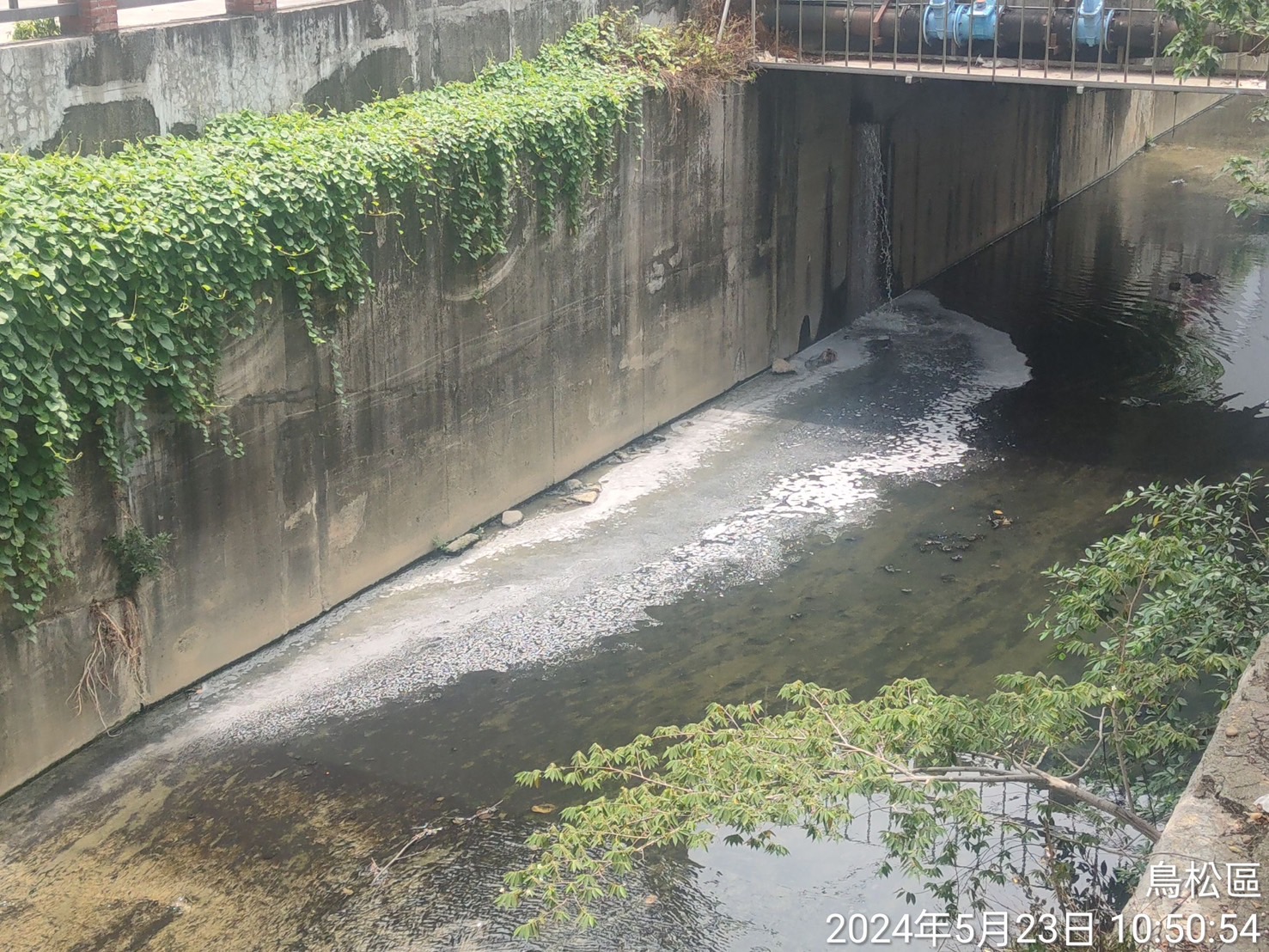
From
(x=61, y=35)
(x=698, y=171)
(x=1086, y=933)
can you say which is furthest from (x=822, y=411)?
(x=1086, y=933)

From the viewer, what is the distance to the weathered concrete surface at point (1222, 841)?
5.41m

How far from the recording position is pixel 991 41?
15.8m

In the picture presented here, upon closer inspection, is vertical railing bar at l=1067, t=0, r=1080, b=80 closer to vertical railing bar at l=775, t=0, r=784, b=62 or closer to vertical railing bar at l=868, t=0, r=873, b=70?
vertical railing bar at l=868, t=0, r=873, b=70

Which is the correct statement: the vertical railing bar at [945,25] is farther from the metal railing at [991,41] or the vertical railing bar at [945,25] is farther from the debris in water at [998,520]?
the debris in water at [998,520]

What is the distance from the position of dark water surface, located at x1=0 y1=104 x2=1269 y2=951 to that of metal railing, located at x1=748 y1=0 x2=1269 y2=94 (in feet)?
12.9

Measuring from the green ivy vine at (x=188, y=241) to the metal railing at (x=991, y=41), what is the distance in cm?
457

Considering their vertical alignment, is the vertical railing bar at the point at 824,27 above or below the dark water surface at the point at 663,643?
above

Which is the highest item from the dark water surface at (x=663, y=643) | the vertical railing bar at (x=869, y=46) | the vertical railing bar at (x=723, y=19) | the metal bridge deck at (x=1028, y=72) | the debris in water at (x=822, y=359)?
the vertical railing bar at (x=723, y=19)

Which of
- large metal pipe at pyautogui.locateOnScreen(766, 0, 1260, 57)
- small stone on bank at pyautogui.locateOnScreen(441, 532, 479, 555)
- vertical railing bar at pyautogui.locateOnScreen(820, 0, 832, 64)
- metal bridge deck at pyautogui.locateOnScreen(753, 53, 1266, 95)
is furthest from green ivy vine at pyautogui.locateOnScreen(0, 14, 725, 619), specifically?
large metal pipe at pyautogui.locateOnScreen(766, 0, 1260, 57)

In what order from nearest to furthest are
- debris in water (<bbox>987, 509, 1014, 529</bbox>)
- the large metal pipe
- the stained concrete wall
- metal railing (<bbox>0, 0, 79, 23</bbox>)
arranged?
metal railing (<bbox>0, 0, 79, 23</bbox>) < the stained concrete wall < debris in water (<bbox>987, 509, 1014, 529</bbox>) < the large metal pipe

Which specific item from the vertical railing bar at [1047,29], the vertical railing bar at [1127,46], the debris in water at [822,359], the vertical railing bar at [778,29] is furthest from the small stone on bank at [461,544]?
the vertical railing bar at [1127,46]

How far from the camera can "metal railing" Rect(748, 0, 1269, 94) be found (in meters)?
14.8

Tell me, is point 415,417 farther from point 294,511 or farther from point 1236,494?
point 1236,494

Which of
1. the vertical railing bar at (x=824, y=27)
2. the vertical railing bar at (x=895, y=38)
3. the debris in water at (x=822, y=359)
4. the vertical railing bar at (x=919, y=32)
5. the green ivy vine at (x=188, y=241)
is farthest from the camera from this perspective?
the debris in water at (x=822, y=359)
